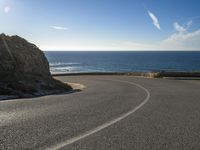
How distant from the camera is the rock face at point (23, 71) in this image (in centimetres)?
1795

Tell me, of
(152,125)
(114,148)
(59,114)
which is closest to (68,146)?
(114,148)

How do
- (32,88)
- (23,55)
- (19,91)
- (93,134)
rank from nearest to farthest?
(93,134)
(19,91)
(32,88)
(23,55)

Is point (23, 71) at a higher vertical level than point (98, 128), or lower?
higher

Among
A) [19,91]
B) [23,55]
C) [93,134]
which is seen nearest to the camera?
[93,134]

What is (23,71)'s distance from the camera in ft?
72.0

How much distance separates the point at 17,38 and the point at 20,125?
59.9ft

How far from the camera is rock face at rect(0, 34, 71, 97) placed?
17953 mm

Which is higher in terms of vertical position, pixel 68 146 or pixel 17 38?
pixel 17 38

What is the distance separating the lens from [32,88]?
18641 millimetres

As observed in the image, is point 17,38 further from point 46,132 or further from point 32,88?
point 46,132

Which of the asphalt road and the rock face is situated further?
the rock face

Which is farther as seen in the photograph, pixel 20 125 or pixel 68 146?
pixel 20 125

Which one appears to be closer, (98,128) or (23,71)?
(98,128)

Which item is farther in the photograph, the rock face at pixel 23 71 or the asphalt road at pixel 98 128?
the rock face at pixel 23 71
